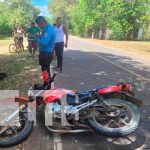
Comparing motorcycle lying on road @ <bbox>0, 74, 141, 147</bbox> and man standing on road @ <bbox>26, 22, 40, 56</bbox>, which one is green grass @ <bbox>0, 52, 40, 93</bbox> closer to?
man standing on road @ <bbox>26, 22, 40, 56</bbox>

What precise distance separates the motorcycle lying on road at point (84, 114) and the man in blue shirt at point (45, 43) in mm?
1939

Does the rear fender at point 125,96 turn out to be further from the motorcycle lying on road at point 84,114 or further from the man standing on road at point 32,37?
the man standing on road at point 32,37

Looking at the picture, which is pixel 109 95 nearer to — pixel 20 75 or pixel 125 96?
pixel 125 96

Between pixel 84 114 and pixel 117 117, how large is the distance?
58 cm

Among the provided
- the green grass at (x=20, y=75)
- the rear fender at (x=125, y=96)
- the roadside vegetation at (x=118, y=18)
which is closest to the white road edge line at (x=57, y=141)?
the rear fender at (x=125, y=96)

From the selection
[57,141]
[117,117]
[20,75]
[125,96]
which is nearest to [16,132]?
[57,141]

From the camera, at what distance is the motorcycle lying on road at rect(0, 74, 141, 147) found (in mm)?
5469

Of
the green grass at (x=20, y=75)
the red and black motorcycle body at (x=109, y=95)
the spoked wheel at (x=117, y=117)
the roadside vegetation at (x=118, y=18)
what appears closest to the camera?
the spoked wheel at (x=117, y=117)

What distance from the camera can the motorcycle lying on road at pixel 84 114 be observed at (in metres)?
5.47

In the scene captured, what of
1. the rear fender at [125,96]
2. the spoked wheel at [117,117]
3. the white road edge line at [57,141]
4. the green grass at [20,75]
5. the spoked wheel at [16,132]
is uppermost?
the rear fender at [125,96]

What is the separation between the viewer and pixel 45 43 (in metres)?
8.41

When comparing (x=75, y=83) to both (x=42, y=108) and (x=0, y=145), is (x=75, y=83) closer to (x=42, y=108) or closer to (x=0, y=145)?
(x=42, y=108)

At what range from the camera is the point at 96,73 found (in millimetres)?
12602

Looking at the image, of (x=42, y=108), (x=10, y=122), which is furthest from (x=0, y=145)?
(x=42, y=108)
